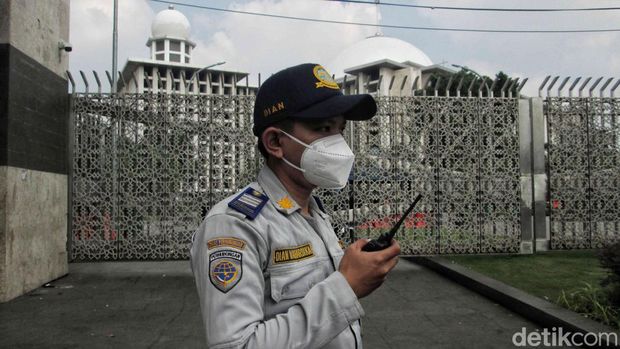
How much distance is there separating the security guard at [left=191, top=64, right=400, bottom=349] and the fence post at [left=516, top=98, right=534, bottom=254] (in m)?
7.33

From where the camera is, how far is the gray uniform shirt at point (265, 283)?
125 centimetres

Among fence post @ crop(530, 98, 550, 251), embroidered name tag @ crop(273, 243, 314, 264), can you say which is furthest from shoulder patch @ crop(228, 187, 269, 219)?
fence post @ crop(530, 98, 550, 251)

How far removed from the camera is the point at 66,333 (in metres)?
4.68

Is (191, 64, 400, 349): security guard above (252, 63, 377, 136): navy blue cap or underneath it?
underneath

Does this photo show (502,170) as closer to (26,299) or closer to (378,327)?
(378,327)

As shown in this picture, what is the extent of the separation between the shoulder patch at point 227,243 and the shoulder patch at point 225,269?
0.06 ft

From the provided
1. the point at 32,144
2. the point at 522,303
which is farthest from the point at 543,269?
the point at 32,144

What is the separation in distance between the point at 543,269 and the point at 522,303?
7.55 feet

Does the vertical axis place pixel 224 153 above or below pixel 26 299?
above

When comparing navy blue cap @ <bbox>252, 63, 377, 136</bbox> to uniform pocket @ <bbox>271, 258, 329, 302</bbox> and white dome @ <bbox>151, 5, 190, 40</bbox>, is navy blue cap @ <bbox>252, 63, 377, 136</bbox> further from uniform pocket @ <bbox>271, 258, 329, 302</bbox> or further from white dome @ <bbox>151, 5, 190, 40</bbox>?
white dome @ <bbox>151, 5, 190, 40</bbox>

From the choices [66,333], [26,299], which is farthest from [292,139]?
[26,299]

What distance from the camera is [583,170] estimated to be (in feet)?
28.0

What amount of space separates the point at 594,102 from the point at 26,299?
9.09 meters

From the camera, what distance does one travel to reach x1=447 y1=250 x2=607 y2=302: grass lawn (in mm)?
6016
